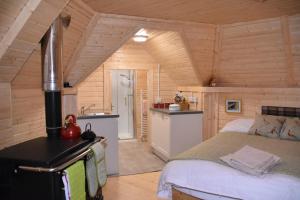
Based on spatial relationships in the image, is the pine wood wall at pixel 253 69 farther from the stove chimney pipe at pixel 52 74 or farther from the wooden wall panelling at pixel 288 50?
the stove chimney pipe at pixel 52 74

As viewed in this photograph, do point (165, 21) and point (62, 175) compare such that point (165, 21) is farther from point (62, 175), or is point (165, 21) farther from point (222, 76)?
point (62, 175)

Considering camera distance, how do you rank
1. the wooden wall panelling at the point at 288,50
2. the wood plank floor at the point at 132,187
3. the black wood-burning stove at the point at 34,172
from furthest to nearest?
the wooden wall panelling at the point at 288,50 → the wood plank floor at the point at 132,187 → the black wood-burning stove at the point at 34,172

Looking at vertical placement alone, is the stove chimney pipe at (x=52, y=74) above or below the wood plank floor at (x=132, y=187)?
above

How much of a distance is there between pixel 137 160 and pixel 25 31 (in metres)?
3.17

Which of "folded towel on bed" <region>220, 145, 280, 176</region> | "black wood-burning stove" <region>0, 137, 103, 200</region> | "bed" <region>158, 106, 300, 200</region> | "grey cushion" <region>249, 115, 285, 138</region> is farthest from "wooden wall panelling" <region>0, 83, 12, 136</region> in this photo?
"grey cushion" <region>249, 115, 285, 138</region>

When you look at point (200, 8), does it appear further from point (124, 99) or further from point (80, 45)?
point (124, 99)

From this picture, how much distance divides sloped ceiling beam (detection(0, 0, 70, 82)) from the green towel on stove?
3.64 ft

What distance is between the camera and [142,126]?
20.0ft

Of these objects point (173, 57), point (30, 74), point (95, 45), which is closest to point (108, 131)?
point (95, 45)

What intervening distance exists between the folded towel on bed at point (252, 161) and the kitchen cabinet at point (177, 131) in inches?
73.5

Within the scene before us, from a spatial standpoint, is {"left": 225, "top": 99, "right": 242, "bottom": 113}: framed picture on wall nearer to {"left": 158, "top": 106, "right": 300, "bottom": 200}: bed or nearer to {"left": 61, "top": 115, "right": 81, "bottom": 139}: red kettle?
{"left": 158, "top": 106, "right": 300, "bottom": 200}: bed

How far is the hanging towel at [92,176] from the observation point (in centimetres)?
228

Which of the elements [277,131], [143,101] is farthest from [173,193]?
[143,101]

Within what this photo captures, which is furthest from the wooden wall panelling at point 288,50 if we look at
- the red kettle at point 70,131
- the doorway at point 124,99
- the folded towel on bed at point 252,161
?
the doorway at point 124,99
